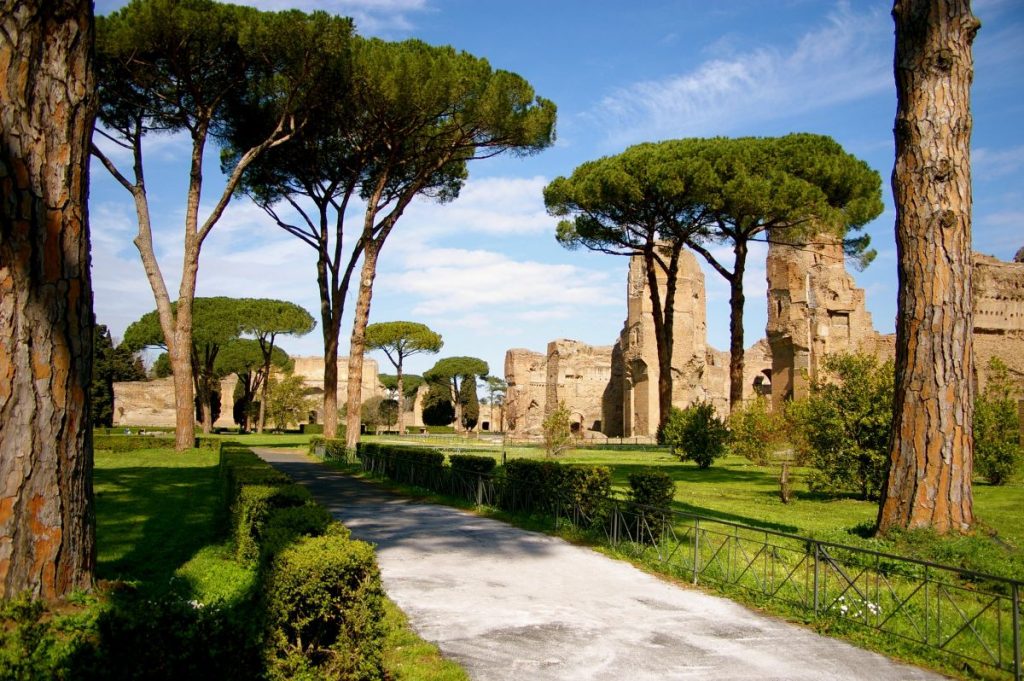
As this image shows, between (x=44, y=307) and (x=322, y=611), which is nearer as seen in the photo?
(x=322, y=611)

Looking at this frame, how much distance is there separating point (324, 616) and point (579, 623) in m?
1.98

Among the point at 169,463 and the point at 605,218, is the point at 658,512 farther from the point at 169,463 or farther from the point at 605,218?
the point at 605,218

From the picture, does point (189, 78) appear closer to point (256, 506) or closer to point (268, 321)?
point (256, 506)

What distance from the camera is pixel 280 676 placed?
3.26m

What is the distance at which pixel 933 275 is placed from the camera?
664 centimetres

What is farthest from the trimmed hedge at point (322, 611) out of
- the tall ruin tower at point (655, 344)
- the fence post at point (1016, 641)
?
the tall ruin tower at point (655, 344)

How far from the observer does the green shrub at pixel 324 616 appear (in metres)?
3.37

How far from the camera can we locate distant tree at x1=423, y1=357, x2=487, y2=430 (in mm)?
51906

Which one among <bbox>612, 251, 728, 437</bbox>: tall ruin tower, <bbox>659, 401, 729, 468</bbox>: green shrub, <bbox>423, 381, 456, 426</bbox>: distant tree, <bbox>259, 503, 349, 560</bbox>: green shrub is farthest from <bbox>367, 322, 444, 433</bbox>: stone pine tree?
<bbox>259, 503, 349, 560</bbox>: green shrub

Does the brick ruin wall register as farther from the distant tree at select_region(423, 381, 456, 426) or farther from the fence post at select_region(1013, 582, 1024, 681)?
the fence post at select_region(1013, 582, 1024, 681)

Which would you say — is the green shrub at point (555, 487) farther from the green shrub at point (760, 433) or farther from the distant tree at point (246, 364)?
the distant tree at point (246, 364)

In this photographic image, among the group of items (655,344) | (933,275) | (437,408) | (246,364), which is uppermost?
(655,344)

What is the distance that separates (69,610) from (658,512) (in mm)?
5067

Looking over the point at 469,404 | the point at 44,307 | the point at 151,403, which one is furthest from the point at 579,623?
the point at 469,404
